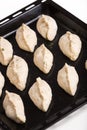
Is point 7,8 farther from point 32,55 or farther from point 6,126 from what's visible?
point 6,126

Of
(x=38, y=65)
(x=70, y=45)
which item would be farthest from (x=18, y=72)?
(x=70, y=45)

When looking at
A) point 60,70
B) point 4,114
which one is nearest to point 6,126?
point 4,114

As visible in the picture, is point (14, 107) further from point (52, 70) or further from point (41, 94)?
point (52, 70)

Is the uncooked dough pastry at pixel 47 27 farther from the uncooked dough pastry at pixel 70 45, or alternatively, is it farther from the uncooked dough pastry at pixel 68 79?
the uncooked dough pastry at pixel 68 79

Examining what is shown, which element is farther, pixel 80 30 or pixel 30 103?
pixel 80 30

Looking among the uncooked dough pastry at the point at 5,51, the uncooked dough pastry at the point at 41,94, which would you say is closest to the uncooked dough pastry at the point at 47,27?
the uncooked dough pastry at the point at 5,51

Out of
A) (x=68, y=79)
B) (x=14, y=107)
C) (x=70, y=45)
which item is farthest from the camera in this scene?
(x=70, y=45)
